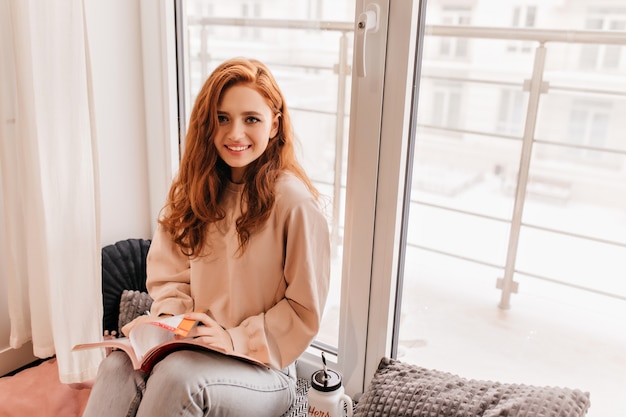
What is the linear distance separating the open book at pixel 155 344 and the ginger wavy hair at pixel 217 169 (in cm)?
19

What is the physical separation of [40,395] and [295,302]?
758 mm

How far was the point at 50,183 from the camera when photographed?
59.6 inches

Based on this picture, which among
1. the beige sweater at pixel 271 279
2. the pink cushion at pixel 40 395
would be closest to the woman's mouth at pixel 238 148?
the beige sweater at pixel 271 279

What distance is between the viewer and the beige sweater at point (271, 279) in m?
1.34

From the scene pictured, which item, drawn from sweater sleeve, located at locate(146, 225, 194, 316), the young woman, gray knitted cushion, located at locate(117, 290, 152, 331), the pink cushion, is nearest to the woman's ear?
the young woman

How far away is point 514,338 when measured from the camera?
150 cm

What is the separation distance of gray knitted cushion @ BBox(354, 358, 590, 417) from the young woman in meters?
0.20

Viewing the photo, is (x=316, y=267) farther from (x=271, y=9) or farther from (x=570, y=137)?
(x=271, y=9)

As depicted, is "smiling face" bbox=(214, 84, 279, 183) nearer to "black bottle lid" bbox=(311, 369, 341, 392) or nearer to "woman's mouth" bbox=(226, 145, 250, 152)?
"woman's mouth" bbox=(226, 145, 250, 152)

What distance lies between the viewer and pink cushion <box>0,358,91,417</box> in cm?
154

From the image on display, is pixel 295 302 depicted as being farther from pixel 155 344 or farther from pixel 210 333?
pixel 155 344

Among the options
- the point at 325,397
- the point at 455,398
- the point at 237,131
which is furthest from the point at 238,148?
the point at 455,398

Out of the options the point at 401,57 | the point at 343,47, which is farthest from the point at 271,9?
the point at 401,57

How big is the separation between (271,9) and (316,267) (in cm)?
71
